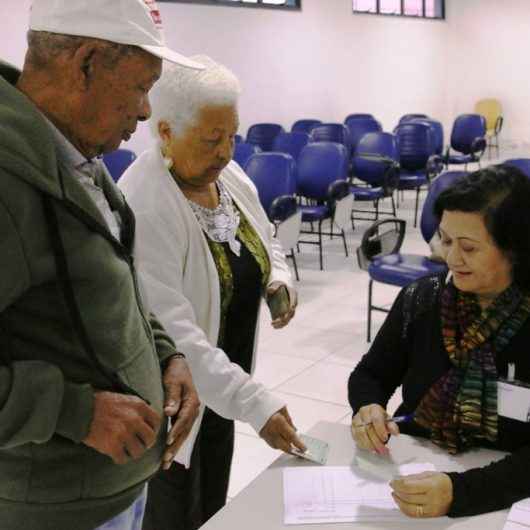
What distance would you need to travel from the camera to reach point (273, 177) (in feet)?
18.8

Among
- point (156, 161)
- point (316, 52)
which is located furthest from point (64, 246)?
point (316, 52)

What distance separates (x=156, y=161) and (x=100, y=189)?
0.45 m

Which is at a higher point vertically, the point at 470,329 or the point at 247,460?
the point at 470,329

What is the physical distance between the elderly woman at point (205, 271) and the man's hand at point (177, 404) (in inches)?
9.1

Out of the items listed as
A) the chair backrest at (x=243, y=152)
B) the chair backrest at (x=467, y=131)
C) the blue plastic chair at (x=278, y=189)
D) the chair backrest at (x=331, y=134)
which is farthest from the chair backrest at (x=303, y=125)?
the blue plastic chair at (x=278, y=189)

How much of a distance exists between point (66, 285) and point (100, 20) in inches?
15.6

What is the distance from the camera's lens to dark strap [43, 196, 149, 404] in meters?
0.99

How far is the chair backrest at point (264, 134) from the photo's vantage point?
898 centimetres

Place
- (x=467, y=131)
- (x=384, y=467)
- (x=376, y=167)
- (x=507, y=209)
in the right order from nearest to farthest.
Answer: (x=384, y=467) → (x=507, y=209) → (x=376, y=167) → (x=467, y=131)

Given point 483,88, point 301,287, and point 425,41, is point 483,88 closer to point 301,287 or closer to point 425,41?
point 425,41

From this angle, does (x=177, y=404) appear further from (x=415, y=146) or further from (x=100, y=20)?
(x=415, y=146)

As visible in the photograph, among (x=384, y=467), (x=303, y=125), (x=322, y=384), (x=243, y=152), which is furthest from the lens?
(x=303, y=125)

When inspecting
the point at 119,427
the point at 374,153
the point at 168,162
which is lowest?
the point at 374,153

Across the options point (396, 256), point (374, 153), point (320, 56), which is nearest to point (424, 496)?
point (396, 256)
